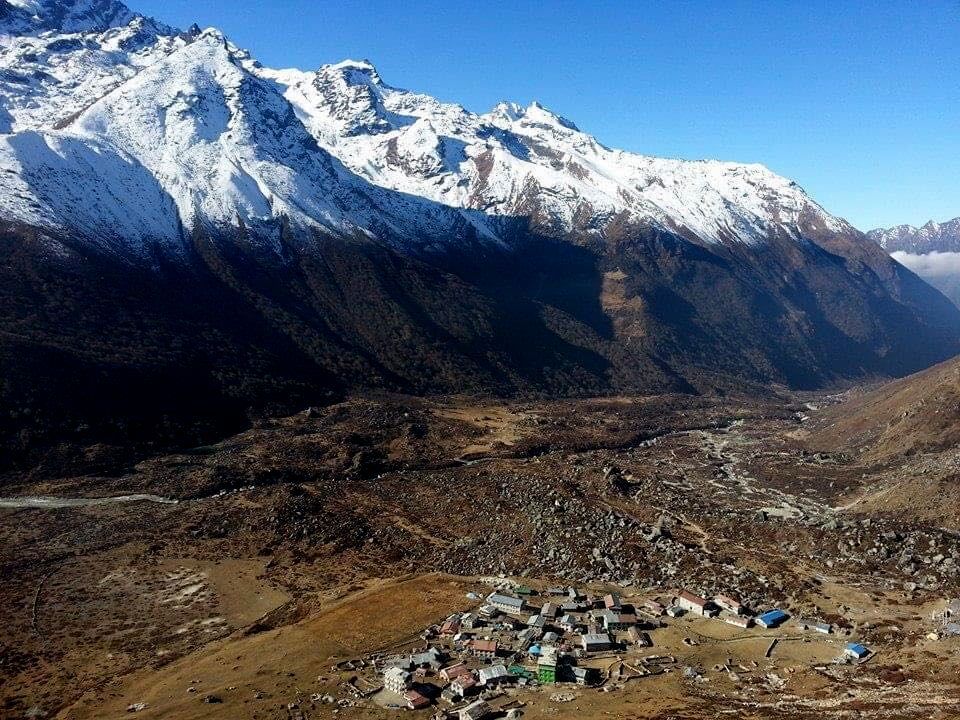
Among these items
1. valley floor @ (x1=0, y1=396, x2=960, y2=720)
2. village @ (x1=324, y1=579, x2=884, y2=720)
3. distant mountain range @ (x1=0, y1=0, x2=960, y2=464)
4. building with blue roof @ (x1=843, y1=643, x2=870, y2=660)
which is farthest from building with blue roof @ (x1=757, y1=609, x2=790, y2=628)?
distant mountain range @ (x1=0, y1=0, x2=960, y2=464)

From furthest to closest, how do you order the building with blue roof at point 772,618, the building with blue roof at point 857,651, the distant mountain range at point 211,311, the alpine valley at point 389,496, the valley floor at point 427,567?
the distant mountain range at point 211,311 < the building with blue roof at point 772,618 < the building with blue roof at point 857,651 < the alpine valley at point 389,496 < the valley floor at point 427,567

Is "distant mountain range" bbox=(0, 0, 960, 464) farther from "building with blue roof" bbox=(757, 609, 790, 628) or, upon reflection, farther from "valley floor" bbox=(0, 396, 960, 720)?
"building with blue roof" bbox=(757, 609, 790, 628)

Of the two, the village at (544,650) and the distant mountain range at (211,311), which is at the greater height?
the distant mountain range at (211,311)

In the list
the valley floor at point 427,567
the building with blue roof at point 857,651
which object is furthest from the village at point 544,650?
the valley floor at point 427,567

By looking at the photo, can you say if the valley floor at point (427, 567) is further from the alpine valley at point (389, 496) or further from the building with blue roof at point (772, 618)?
the building with blue roof at point (772, 618)

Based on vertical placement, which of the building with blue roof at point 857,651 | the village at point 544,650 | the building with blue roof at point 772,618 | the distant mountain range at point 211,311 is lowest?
the building with blue roof at point 857,651

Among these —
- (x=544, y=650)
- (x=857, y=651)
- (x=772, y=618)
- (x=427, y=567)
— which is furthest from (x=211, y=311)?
(x=857, y=651)

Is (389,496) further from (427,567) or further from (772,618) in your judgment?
(772,618)
